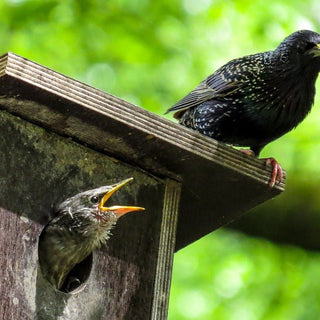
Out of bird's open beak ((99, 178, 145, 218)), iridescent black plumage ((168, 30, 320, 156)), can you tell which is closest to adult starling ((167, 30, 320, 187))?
iridescent black plumage ((168, 30, 320, 156))

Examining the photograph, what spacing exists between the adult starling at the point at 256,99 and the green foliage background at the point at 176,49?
1.80 metres

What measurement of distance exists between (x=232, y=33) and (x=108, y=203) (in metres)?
3.85

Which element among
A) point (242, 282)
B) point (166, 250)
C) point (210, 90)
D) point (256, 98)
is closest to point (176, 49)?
point (242, 282)

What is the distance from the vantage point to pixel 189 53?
7859 mm

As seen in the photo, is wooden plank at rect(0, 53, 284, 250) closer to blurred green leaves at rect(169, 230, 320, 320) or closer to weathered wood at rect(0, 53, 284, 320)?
weathered wood at rect(0, 53, 284, 320)

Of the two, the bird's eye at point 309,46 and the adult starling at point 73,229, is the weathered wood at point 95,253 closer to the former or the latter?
the adult starling at point 73,229

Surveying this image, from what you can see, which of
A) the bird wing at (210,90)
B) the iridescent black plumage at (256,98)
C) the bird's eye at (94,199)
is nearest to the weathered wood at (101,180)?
the bird's eye at (94,199)

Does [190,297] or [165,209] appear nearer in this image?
[165,209]

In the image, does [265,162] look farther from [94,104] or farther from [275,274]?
[275,274]

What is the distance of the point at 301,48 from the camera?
5418mm

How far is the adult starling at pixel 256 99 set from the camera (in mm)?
5086

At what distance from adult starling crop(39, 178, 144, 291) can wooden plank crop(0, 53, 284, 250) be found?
0.22m

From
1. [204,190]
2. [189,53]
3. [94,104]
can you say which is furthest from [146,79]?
[94,104]

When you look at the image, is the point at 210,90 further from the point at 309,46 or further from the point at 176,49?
the point at 176,49
